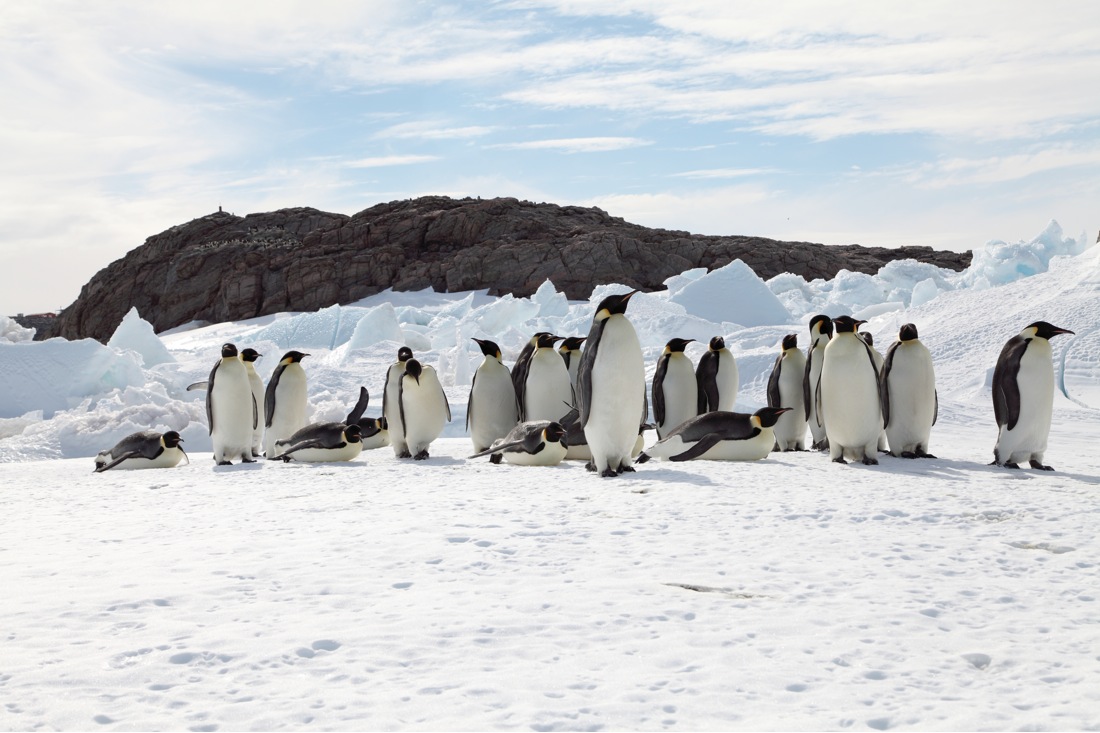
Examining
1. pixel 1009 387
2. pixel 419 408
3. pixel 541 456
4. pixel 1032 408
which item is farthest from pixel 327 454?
pixel 1032 408

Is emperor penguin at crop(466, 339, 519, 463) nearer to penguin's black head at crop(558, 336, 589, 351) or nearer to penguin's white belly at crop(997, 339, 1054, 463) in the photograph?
penguin's black head at crop(558, 336, 589, 351)

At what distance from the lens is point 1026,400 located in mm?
6246

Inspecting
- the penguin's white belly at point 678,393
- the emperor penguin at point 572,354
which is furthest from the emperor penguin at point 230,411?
the penguin's white belly at point 678,393

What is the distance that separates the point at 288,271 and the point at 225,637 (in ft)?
136

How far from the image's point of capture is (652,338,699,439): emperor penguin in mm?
7672

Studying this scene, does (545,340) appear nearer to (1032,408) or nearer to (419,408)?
(419,408)

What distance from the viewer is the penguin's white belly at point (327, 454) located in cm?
752

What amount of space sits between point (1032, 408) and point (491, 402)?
3809mm

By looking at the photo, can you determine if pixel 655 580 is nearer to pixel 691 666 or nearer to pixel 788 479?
pixel 691 666

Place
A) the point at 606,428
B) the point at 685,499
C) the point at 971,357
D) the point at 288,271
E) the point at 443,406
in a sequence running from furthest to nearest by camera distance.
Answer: the point at 288,271 → the point at 971,357 → the point at 443,406 → the point at 606,428 → the point at 685,499

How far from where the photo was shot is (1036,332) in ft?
20.9

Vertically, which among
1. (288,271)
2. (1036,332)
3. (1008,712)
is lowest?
(1008,712)

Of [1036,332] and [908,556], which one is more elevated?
[1036,332]

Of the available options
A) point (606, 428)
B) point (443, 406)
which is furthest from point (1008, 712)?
point (443, 406)
